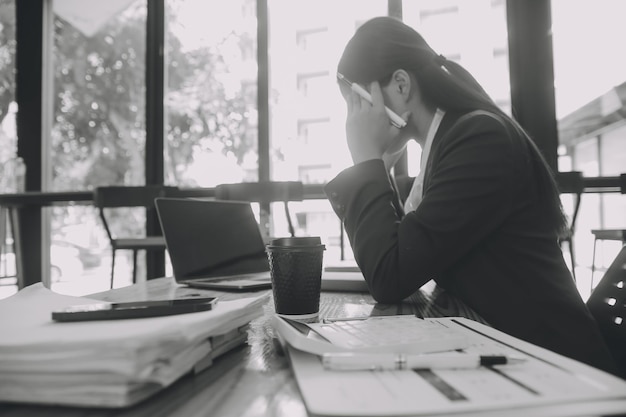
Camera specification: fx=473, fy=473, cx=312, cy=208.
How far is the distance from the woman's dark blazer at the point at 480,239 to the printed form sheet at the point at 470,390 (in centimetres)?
46

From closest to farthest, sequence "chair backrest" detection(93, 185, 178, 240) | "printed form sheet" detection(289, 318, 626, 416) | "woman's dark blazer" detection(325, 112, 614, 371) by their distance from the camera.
→ "printed form sheet" detection(289, 318, 626, 416) < "woman's dark blazer" detection(325, 112, 614, 371) < "chair backrest" detection(93, 185, 178, 240)

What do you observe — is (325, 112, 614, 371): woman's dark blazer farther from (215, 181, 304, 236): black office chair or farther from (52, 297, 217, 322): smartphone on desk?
(215, 181, 304, 236): black office chair

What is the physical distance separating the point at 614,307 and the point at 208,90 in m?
3.82

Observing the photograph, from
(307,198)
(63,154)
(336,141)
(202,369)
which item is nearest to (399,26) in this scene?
(202,369)

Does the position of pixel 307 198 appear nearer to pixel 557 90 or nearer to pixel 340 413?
pixel 557 90

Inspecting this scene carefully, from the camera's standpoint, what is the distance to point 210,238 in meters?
1.30

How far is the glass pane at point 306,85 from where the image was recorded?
391 cm

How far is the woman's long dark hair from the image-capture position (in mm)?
1106

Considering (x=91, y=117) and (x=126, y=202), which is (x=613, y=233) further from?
(x=91, y=117)

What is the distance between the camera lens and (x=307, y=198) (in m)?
3.50

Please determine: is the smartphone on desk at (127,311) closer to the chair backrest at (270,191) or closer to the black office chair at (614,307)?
the black office chair at (614,307)

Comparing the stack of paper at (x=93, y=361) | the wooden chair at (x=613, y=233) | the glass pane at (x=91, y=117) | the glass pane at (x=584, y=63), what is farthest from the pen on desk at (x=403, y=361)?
the glass pane at (x=91, y=117)

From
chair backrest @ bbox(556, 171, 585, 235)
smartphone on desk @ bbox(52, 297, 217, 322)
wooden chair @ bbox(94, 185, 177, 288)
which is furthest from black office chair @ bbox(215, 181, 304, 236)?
smartphone on desk @ bbox(52, 297, 217, 322)

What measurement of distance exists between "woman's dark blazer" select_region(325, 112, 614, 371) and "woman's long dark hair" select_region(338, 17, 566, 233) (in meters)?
0.11
